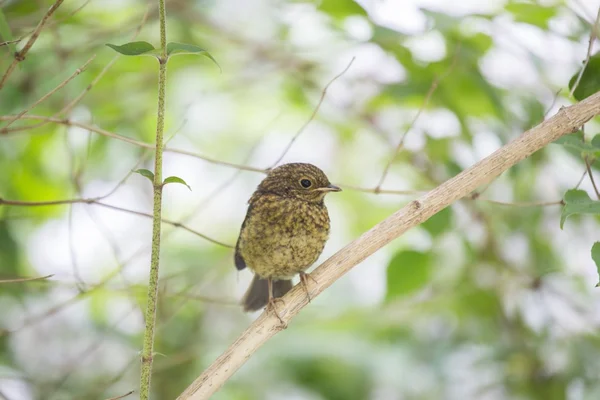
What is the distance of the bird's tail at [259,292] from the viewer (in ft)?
10.7

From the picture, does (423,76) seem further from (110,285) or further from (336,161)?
(336,161)

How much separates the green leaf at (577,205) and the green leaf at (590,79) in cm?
50

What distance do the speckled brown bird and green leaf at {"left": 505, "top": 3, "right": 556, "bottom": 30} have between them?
1003mm

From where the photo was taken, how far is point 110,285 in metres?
3.80

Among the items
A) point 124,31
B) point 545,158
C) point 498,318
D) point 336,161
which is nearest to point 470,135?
point 545,158

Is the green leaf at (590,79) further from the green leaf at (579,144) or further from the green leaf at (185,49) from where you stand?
the green leaf at (185,49)

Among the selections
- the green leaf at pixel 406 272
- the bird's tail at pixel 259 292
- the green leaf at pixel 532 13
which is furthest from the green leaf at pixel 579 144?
the bird's tail at pixel 259 292

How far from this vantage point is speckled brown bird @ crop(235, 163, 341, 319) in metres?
2.97

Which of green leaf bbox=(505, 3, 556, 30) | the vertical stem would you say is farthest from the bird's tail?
green leaf bbox=(505, 3, 556, 30)

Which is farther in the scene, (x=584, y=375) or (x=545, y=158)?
(x=545, y=158)

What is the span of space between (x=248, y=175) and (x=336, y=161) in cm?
71

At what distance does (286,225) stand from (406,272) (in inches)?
22.8

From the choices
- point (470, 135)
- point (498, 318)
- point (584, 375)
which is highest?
point (470, 135)

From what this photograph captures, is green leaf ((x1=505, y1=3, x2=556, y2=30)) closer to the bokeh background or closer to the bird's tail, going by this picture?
the bokeh background
